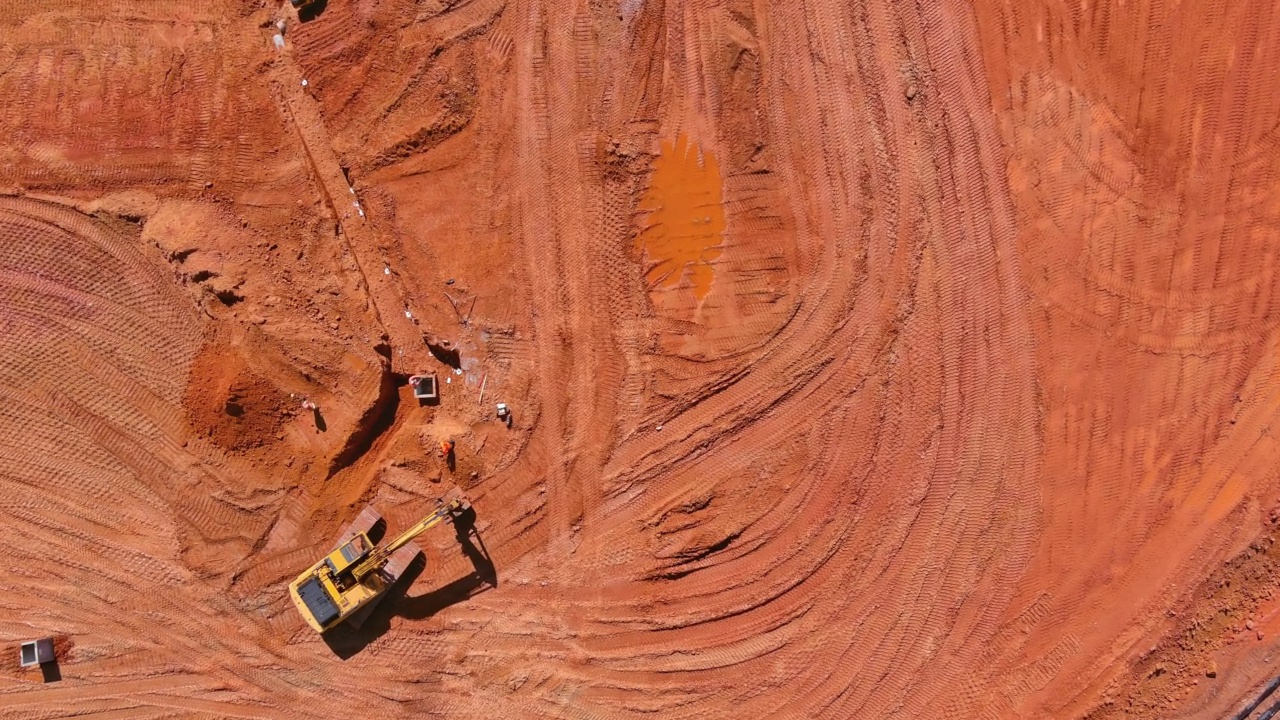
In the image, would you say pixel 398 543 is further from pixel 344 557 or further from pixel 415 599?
pixel 415 599

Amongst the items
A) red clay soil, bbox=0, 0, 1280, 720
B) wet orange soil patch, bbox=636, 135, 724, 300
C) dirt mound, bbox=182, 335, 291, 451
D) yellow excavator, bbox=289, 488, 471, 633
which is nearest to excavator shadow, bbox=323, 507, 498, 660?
red clay soil, bbox=0, 0, 1280, 720

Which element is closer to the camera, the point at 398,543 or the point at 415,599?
the point at 398,543

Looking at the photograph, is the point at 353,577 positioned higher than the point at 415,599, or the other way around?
the point at 353,577

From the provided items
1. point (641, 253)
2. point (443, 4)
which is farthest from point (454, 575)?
point (443, 4)

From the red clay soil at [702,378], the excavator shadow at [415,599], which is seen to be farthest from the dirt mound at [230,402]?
the excavator shadow at [415,599]

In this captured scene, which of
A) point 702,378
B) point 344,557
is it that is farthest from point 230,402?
point 702,378

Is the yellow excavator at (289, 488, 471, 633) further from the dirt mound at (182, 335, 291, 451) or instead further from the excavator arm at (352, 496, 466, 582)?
the dirt mound at (182, 335, 291, 451)

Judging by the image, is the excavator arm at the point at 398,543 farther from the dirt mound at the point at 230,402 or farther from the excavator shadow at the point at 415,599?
the dirt mound at the point at 230,402
